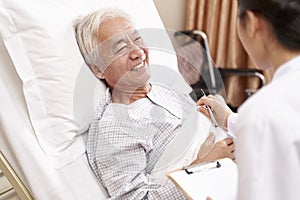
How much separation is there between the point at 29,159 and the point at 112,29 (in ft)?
1.59

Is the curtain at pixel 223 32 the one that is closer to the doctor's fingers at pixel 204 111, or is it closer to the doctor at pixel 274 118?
the doctor's fingers at pixel 204 111

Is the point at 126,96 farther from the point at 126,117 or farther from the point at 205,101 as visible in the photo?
the point at 205,101

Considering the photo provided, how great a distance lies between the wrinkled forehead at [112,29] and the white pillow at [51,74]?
0.10 meters

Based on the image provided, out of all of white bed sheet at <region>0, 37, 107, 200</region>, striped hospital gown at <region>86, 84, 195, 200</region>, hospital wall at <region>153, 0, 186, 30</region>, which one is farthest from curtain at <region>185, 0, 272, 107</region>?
white bed sheet at <region>0, 37, 107, 200</region>

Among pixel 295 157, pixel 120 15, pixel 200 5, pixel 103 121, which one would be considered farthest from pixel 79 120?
pixel 200 5

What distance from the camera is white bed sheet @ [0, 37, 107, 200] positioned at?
1.34 meters

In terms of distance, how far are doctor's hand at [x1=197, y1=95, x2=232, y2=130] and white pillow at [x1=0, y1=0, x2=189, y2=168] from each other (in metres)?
0.34

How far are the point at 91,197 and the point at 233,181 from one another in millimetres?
450

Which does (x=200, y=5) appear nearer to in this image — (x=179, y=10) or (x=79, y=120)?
(x=179, y=10)

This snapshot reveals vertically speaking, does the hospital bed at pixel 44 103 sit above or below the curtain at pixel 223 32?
above

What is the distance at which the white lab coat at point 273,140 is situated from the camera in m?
0.78

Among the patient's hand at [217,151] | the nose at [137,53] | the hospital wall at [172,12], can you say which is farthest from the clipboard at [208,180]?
the hospital wall at [172,12]

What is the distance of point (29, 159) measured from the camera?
1.35 metres

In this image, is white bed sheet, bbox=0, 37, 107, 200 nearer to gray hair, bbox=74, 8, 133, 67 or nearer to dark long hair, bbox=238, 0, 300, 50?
gray hair, bbox=74, 8, 133, 67
